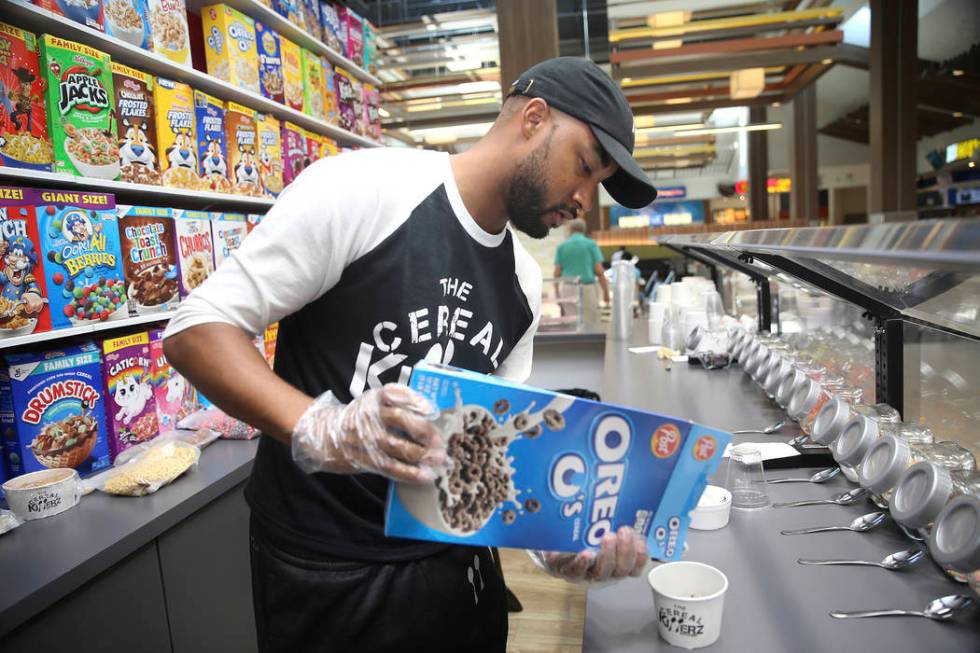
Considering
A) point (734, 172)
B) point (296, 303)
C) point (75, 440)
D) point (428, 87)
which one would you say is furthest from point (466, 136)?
point (734, 172)

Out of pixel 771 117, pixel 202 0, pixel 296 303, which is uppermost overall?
pixel 771 117

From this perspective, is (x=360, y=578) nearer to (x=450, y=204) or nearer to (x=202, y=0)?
(x=450, y=204)

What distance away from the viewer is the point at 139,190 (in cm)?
218

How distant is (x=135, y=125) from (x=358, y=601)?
5.62 feet

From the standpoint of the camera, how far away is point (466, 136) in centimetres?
1083

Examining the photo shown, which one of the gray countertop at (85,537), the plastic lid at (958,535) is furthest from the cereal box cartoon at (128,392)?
the plastic lid at (958,535)

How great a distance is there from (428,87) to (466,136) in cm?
196

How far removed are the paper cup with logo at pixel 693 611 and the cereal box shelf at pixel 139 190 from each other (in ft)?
5.87

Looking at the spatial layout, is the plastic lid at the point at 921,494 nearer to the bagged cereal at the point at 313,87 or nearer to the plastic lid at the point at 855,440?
the plastic lid at the point at 855,440

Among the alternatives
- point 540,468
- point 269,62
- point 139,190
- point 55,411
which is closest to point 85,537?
point 55,411

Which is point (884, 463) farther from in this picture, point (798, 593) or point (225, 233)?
point (225, 233)

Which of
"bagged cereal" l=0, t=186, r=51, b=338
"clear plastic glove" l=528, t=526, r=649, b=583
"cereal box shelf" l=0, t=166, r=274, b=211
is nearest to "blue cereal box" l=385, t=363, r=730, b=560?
"clear plastic glove" l=528, t=526, r=649, b=583

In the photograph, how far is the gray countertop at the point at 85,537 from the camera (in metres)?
1.38

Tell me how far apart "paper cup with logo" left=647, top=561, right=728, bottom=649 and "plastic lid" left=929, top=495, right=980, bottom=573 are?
32cm
